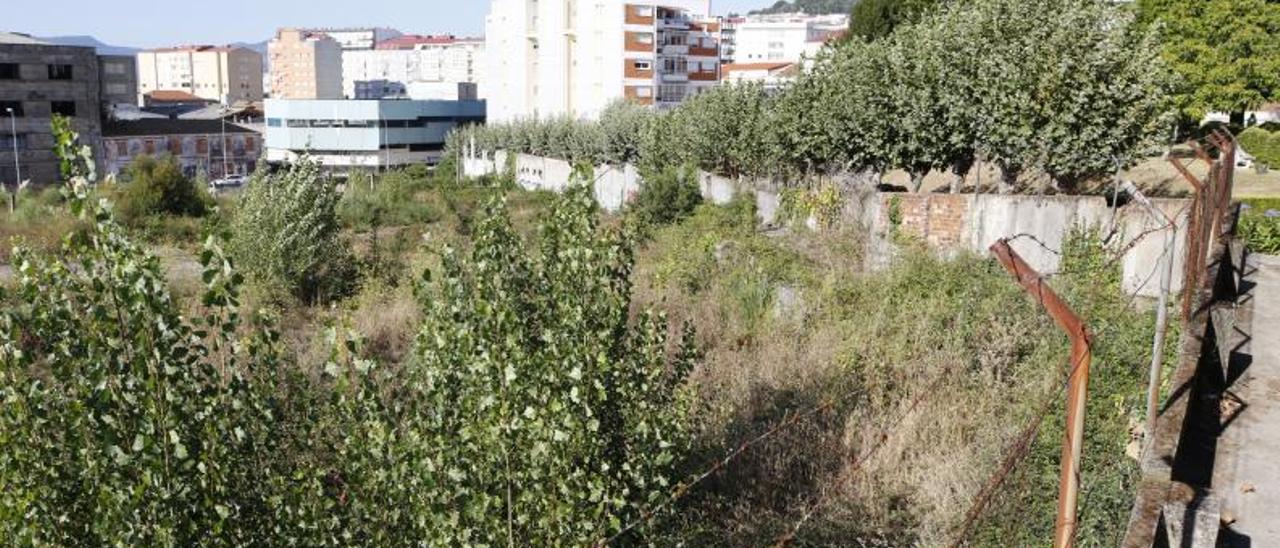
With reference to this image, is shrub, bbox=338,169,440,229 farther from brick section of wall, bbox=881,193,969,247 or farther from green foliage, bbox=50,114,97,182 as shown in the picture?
green foliage, bbox=50,114,97,182

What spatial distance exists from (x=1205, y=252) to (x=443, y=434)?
9.47 m

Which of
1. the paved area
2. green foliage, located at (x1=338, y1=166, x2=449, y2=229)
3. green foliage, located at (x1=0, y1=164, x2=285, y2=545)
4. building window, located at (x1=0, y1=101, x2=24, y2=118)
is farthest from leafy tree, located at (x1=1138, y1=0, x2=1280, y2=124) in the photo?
building window, located at (x1=0, y1=101, x2=24, y2=118)

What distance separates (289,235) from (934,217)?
11.4 metres

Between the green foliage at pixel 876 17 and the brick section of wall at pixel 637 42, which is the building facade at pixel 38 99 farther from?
the green foliage at pixel 876 17

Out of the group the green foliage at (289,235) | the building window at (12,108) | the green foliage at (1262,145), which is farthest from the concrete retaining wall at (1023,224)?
the building window at (12,108)

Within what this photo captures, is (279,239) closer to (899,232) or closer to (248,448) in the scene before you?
(899,232)

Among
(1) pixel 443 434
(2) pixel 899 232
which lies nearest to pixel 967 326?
(2) pixel 899 232

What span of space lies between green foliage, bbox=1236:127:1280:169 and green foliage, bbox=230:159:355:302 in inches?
1057

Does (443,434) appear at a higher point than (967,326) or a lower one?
higher

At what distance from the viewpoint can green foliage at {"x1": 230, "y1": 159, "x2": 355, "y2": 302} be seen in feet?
57.9

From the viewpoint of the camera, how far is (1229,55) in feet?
106

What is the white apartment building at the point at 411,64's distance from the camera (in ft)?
452

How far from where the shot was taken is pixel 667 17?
225 feet

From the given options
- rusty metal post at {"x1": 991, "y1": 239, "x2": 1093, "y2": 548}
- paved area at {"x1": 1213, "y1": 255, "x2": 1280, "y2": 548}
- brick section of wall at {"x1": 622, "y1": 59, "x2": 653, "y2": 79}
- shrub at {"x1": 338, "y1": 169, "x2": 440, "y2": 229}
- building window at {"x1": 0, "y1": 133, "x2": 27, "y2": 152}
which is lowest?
paved area at {"x1": 1213, "y1": 255, "x2": 1280, "y2": 548}
